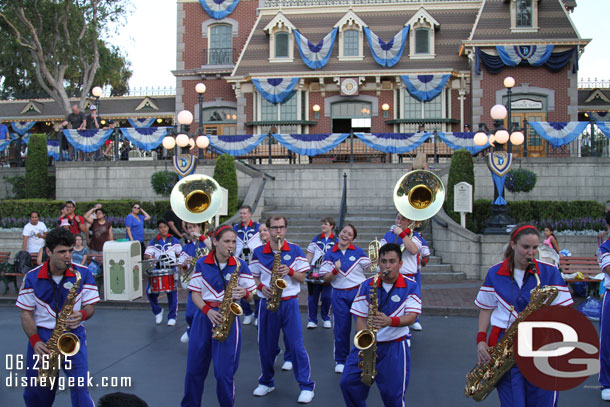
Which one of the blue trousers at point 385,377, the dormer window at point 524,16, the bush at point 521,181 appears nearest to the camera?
the blue trousers at point 385,377

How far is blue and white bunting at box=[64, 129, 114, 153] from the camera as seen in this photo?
21.0 metres

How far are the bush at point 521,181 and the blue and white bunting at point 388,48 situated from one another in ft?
30.4

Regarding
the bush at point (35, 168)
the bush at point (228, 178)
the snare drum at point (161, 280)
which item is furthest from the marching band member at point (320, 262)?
the bush at point (35, 168)

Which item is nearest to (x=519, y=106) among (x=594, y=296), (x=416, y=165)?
(x=416, y=165)

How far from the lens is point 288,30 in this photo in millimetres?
26234

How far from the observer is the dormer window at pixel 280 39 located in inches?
1026

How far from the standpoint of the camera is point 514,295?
471 centimetres

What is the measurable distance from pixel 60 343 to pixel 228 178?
12.6 meters

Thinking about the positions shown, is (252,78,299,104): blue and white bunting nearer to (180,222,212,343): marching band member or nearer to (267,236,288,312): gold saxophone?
(180,222,212,343): marching band member

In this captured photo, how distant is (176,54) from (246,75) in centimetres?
456

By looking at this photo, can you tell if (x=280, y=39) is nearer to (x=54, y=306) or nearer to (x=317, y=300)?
(x=317, y=300)

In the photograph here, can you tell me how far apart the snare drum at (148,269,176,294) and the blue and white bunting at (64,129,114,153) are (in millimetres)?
12308

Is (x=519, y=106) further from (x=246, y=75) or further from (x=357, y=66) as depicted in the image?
(x=246, y=75)

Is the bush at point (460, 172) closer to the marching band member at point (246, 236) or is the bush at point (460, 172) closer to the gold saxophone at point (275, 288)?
the marching band member at point (246, 236)
